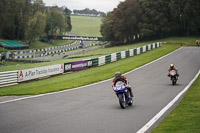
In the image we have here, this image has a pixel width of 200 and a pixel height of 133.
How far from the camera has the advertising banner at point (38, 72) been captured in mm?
26448

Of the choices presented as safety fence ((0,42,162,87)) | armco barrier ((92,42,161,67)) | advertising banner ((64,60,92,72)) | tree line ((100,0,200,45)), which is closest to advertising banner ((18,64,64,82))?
safety fence ((0,42,162,87))

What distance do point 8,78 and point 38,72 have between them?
376 centimetres

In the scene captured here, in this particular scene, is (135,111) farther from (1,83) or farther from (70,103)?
(1,83)

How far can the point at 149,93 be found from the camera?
1777 cm

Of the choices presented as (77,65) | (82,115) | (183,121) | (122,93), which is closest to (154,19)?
(77,65)

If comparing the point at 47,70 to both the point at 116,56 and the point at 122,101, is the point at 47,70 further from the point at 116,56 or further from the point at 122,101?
the point at 122,101

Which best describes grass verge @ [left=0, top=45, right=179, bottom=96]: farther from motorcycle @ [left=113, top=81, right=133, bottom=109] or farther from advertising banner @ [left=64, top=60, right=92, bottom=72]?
motorcycle @ [left=113, top=81, right=133, bottom=109]

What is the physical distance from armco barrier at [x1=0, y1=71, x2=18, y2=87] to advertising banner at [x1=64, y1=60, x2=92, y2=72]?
803 centimetres

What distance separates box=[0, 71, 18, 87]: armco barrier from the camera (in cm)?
2424

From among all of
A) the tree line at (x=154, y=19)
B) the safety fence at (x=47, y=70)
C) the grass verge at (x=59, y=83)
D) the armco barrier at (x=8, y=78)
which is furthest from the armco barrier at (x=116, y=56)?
the tree line at (x=154, y=19)

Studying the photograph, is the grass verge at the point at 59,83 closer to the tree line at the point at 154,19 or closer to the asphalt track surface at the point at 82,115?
the asphalt track surface at the point at 82,115

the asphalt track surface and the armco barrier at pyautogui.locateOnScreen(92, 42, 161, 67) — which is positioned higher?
the armco barrier at pyautogui.locateOnScreen(92, 42, 161, 67)

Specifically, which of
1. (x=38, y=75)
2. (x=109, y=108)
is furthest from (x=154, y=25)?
(x=109, y=108)

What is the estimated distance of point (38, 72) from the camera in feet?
92.5
